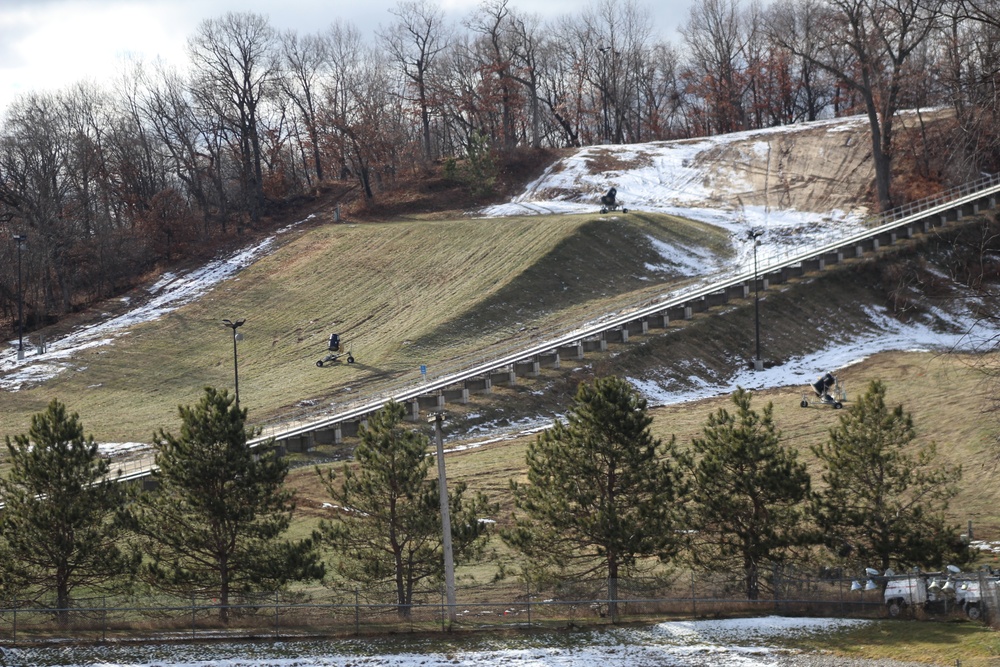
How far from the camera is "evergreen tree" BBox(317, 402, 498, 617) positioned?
26906 mm

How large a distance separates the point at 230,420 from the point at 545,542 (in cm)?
861

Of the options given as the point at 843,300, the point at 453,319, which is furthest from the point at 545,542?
the point at 843,300

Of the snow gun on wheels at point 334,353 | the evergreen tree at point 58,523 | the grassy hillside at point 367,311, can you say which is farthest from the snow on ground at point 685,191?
the evergreen tree at point 58,523

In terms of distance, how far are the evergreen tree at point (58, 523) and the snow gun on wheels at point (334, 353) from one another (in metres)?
31.8

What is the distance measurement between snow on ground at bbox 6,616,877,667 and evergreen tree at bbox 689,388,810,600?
85.5 inches

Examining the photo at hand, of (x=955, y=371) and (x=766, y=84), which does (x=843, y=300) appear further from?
(x=766, y=84)

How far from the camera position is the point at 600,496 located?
89.2 feet

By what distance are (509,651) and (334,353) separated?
40.6 meters

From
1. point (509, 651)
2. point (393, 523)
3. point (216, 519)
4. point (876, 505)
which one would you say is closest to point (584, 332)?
point (393, 523)

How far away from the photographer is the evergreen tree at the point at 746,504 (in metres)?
26.2

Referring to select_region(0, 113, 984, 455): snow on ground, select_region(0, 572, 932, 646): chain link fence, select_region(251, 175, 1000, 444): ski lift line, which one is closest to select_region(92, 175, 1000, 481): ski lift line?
select_region(251, 175, 1000, 444): ski lift line

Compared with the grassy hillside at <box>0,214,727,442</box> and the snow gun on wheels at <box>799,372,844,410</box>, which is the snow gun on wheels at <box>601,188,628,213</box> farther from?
the snow gun on wheels at <box>799,372,844,410</box>

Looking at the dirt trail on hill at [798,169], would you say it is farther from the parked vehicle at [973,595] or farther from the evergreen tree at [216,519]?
the evergreen tree at [216,519]

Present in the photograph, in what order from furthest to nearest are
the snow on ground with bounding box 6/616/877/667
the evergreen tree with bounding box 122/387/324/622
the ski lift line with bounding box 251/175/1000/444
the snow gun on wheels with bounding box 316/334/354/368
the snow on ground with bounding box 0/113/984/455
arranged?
the snow gun on wheels with bounding box 316/334/354/368 < the snow on ground with bounding box 0/113/984/455 < the ski lift line with bounding box 251/175/1000/444 < the evergreen tree with bounding box 122/387/324/622 < the snow on ground with bounding box 6/616/877/667
